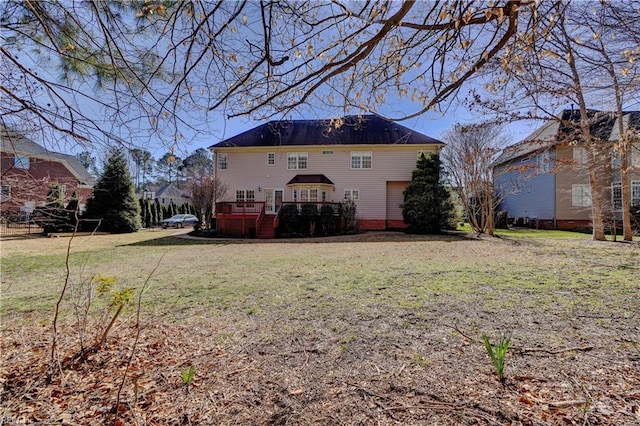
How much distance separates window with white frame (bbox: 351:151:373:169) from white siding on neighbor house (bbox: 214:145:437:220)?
201mm

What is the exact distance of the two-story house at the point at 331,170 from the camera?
19.0 metres

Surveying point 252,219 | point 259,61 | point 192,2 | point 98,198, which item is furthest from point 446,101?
point 98,198

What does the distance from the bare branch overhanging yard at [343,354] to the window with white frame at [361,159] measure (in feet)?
47.6

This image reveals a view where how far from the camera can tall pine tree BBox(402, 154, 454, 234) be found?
15.6m

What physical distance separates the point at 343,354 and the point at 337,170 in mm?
17401

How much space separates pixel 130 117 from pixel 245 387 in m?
2.64

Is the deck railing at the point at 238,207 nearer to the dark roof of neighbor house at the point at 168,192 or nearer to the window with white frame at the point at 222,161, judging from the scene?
the window with white frame at the point at 222,161

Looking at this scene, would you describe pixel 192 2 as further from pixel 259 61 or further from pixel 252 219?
pixel 252 219

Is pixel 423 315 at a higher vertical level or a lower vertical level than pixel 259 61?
lower

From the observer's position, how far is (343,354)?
105 inches

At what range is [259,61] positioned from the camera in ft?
9.51

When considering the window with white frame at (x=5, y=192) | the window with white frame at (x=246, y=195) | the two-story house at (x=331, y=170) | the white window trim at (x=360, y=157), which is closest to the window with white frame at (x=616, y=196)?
the two-story house at (x=331, y=170)

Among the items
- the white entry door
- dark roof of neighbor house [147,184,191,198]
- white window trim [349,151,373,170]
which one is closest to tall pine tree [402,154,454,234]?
white window trim [349,151,373,170]

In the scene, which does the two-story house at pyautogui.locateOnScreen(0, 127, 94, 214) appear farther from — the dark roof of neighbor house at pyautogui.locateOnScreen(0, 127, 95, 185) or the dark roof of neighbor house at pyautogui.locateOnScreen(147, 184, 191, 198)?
the dark roof of neighbor house at pyautogui.locateOnScreen(147, 184, 191, 198)
